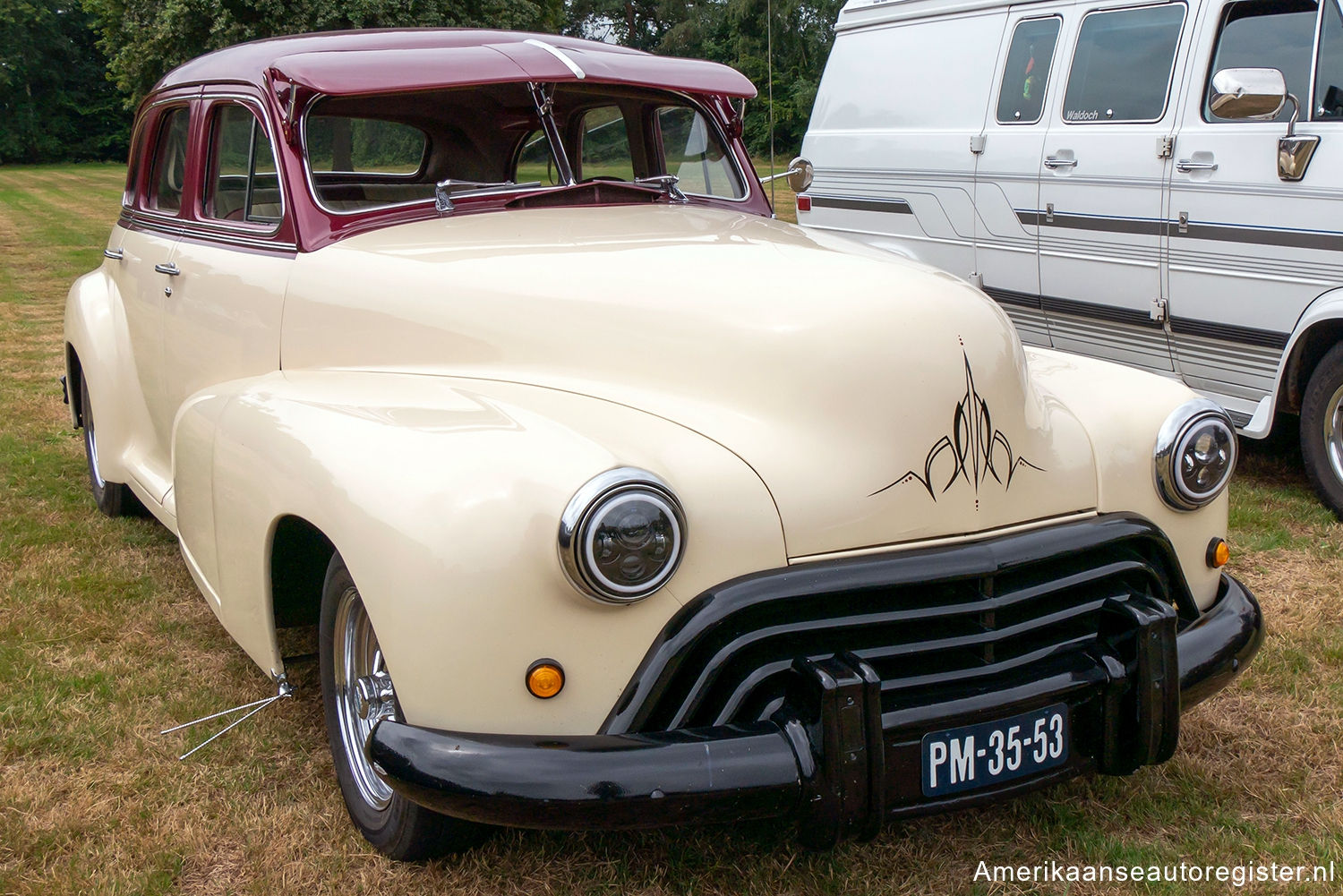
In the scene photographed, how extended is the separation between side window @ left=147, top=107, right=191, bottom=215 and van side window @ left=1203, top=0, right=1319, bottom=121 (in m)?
3.96

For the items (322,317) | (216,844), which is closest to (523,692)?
(216,844)

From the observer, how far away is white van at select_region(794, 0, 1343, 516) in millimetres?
4598

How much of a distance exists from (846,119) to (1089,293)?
6.71 feet

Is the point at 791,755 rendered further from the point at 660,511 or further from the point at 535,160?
the point at 535,160

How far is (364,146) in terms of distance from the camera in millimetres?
3658

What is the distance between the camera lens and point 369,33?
3648 millimetres

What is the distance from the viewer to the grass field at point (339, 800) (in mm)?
2486

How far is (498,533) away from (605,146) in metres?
2.09

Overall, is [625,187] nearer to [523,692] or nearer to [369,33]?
[369,33]

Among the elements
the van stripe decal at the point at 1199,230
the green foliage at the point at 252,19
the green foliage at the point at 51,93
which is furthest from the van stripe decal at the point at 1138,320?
the green foliage at the point at 51,93

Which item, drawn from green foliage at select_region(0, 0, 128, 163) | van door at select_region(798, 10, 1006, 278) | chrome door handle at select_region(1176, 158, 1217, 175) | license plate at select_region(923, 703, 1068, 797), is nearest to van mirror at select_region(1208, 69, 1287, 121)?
chrome door handle at select_region(1176, 158, 1217, 175)

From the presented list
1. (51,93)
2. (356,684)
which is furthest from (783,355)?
(51,93)

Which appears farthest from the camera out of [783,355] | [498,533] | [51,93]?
[51,93]

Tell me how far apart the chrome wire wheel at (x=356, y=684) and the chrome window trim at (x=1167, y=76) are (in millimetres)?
4231
